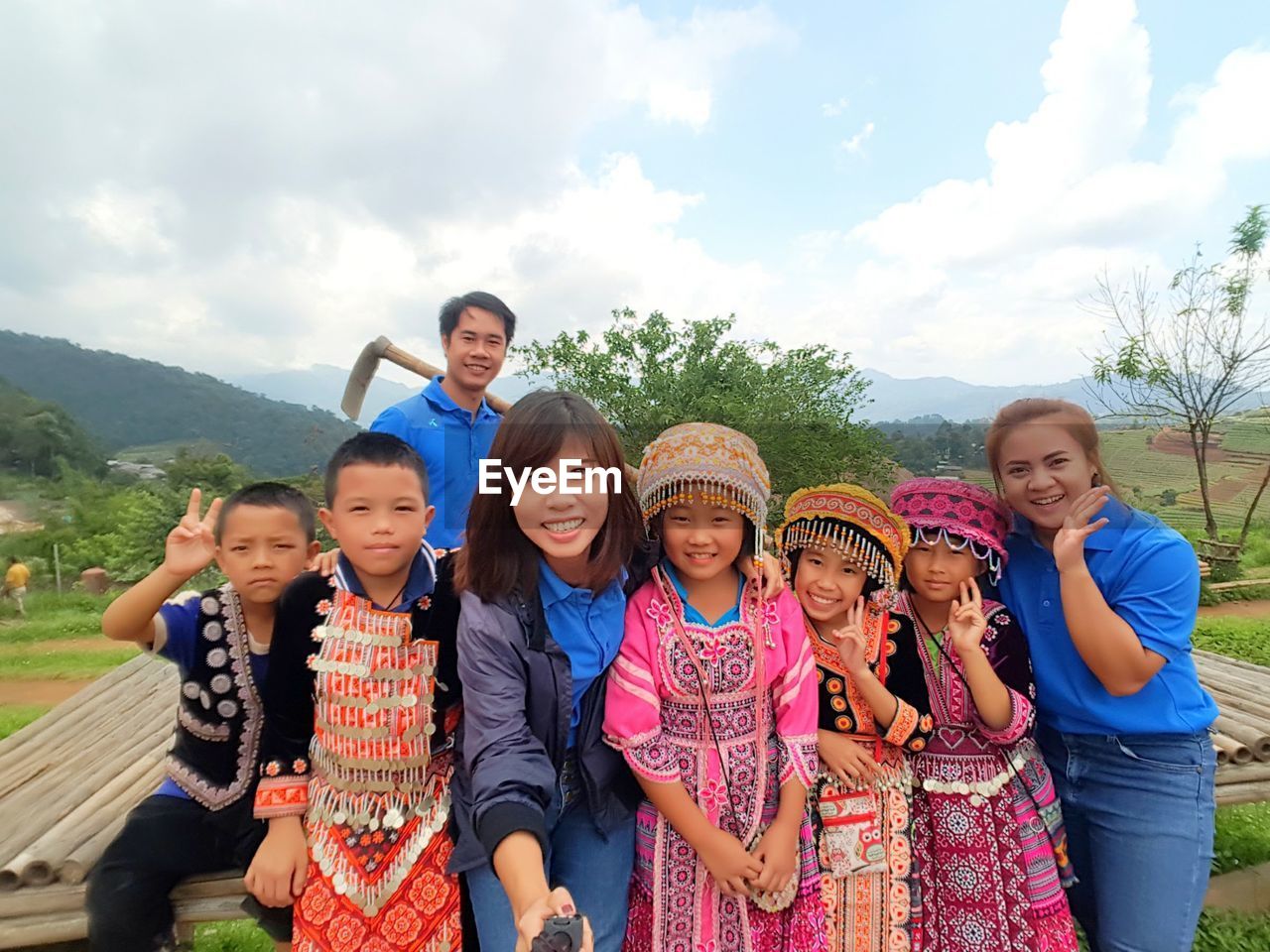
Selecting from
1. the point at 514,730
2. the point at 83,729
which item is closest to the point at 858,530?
the point at 514,730

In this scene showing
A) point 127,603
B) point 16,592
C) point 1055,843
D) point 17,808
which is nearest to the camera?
→ point 127,603

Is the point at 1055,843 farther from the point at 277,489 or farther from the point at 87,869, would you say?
the point at 87,869

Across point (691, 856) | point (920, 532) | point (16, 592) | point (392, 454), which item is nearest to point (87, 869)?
point (392, 454)

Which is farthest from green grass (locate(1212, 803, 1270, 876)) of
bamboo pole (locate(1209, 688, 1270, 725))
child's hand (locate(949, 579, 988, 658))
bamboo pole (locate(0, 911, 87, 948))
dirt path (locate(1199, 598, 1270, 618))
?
dirt path (locate(1199, 598, 1270, 618))

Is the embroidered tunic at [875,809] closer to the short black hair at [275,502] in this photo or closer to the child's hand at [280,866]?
the child's hand at [280,866]

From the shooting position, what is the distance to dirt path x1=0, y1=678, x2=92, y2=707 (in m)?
7.48

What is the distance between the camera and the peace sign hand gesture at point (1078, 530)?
1814mm

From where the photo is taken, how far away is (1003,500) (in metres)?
2.15

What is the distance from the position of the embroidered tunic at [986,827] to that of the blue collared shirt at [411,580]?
1497 millimetres

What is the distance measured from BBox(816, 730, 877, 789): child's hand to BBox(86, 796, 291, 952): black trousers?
1.57 m

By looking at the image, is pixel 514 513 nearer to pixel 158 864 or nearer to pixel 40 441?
pixel 158 864

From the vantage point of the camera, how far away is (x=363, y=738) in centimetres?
169

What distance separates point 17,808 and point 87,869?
76 centimetres

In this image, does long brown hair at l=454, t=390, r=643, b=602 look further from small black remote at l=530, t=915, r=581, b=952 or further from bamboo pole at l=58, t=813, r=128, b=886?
bamboo pole at l=58, t=813, r=128, b=886
